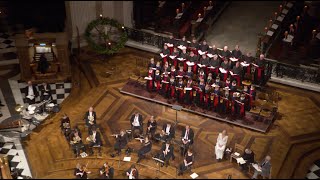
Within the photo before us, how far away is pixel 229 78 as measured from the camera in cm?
1731

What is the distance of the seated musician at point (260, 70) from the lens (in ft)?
56.5

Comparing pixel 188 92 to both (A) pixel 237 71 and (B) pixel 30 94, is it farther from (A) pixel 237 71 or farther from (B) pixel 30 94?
(B) pixel 30 94

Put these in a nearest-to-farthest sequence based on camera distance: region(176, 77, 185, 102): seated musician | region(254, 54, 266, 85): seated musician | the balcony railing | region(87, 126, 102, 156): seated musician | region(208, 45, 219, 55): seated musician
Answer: region(87, 126, 102, 156): seated musician
region(176, 77, 185, 102): seated musician
region(254, 54, 266, 85): seated musician
the balcony railing
region(208, 45, 219, 55): seated musician

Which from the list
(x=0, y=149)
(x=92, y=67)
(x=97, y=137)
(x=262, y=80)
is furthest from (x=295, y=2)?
(x=0, y=149)

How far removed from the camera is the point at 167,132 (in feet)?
49.5

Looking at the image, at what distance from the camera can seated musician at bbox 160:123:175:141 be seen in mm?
15039

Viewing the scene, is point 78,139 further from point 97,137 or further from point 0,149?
point 0,149

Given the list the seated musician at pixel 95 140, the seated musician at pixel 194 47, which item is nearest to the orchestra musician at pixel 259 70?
the seated musician at pixel 194 47

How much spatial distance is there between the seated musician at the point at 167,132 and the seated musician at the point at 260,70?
13.7 ft

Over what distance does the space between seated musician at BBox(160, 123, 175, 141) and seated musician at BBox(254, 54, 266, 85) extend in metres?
4.19

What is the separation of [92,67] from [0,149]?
206 inches

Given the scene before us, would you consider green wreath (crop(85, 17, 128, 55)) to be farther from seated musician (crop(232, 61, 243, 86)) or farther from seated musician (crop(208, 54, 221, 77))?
seated musician (crop(232, 61, 243, 86))

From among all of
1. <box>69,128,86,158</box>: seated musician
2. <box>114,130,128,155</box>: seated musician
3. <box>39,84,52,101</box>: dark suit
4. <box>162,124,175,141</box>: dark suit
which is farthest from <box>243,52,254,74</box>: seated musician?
<box>39,84,52,101</box>: dark suit

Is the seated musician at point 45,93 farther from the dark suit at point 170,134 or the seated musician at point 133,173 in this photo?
the seated musician at point 133,173
